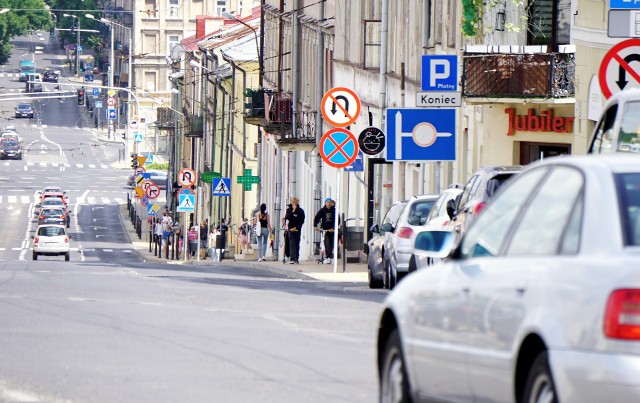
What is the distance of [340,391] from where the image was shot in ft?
34.8

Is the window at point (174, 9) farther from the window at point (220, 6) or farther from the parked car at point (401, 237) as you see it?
the parked car at point (401, 237)

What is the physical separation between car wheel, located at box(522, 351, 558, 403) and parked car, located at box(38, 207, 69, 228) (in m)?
74.0

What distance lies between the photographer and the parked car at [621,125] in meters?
13.2

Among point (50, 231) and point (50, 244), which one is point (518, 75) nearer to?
point (50, 244)

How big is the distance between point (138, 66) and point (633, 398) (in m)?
128

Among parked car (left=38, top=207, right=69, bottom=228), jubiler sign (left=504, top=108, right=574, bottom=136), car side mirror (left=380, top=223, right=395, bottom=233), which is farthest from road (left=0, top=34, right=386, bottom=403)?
parked car (left=38, top=207, right=69, bottom=228)

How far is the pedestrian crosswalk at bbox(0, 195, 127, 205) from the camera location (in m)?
99.2

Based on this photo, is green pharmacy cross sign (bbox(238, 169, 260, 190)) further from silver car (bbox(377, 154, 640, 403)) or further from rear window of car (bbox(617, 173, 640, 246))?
rear window of car (bbox(617, 173, 640, 246))

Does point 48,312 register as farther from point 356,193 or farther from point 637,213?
point 356,193

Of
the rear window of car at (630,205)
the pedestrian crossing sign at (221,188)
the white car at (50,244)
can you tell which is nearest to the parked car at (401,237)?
the rear window of car at (630,205)

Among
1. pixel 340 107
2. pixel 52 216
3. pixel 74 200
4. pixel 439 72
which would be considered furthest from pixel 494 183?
pixel 74 200

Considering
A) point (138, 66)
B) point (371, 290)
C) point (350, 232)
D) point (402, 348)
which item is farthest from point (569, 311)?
point (138, 66)

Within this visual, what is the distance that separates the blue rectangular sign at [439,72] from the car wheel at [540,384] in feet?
65.6

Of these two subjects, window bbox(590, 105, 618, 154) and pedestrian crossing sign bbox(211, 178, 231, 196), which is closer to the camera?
window bbox(590, 105, 618, 154)
